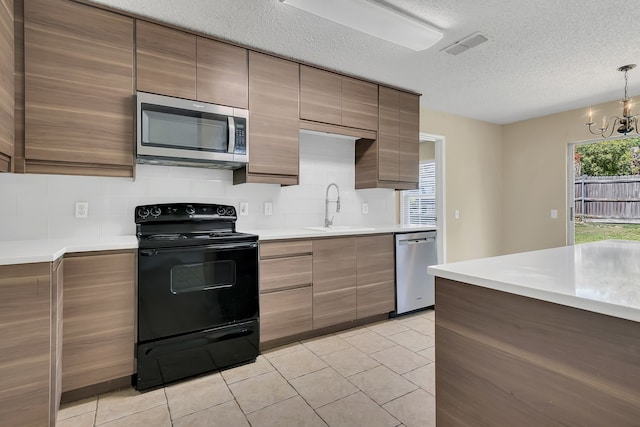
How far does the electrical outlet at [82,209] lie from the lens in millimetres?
2336

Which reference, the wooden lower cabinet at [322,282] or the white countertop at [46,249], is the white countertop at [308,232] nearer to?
the wooden lower cabinet at [322,282]

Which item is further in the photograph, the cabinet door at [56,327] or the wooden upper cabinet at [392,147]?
the wooden upper cabinet at [392,147]

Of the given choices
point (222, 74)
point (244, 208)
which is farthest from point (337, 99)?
point (244, 208)

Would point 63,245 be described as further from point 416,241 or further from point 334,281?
point 416,241

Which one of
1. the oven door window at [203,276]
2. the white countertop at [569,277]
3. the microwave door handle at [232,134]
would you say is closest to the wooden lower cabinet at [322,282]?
the oven door window at [203,276]

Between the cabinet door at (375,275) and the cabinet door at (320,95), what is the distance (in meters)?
1.23

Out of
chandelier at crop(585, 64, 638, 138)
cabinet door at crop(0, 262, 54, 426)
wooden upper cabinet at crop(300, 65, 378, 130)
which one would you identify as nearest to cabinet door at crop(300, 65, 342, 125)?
wooden upper cabinet at crop(300, 65, 378, 130)

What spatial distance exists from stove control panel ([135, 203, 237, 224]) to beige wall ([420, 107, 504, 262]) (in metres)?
A: 2.94

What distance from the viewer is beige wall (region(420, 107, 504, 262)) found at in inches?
181

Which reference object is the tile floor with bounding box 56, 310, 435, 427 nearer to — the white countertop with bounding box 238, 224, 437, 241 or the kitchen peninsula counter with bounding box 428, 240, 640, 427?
the kitchen peninsula counter with bounding box 428, 240, 640, 427

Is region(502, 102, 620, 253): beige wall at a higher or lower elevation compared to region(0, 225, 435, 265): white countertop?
higher

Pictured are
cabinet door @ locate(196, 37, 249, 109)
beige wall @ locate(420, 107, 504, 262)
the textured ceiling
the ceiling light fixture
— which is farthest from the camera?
beige wall @ locate(420, 107, 504, 262)

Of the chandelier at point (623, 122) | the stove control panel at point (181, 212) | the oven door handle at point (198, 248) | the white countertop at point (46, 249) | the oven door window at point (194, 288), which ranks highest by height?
the chandelier at point (623, 122)

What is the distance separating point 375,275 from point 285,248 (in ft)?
3.43
